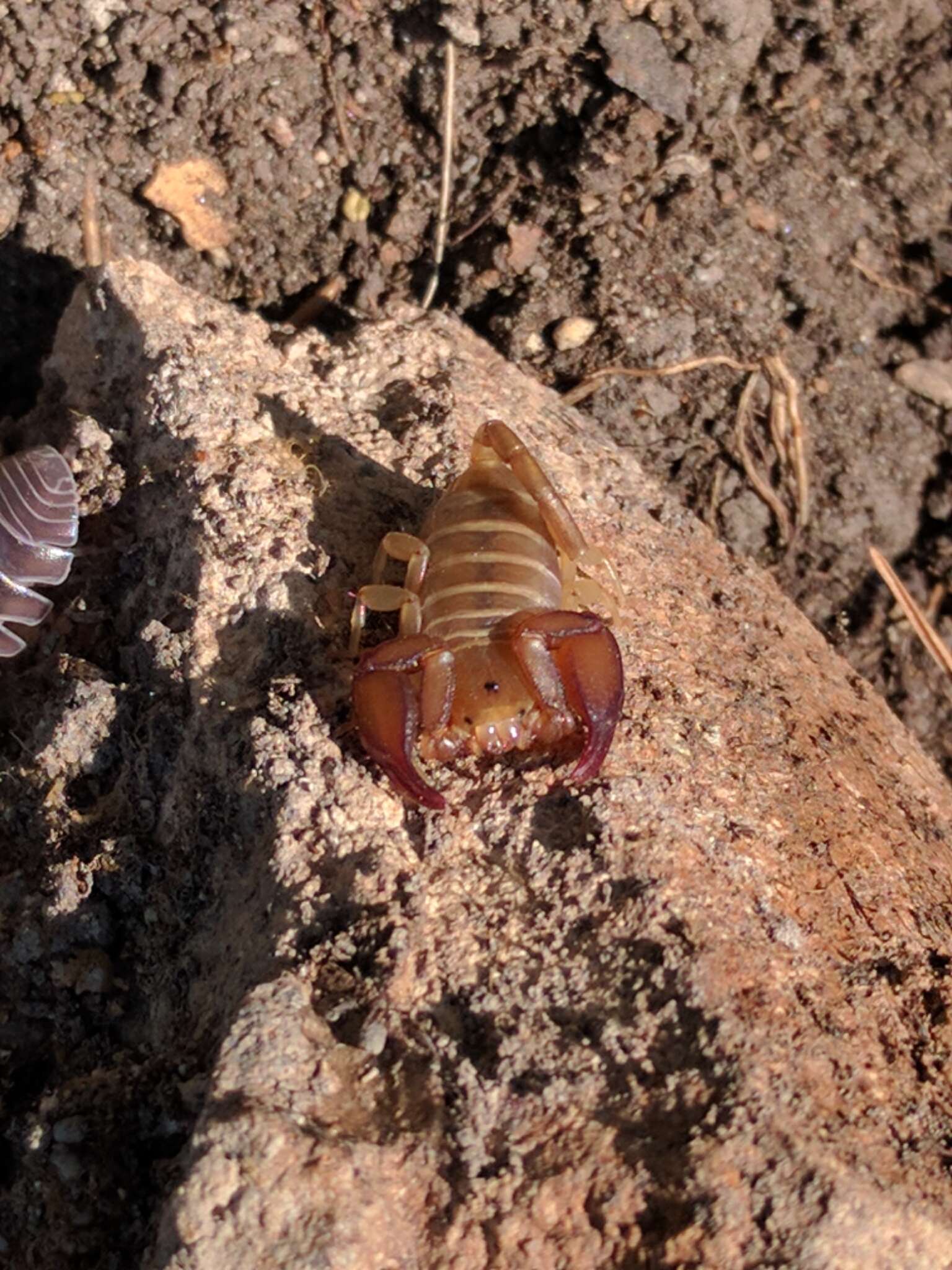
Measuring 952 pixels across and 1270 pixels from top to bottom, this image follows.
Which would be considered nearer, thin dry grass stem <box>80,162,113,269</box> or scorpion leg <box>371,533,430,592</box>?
scorpion leg <box>371,533,430,592</box>

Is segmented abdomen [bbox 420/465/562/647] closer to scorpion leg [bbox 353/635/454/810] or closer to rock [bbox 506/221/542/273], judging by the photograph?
scorpion leg [bbox 353/635/454/810]

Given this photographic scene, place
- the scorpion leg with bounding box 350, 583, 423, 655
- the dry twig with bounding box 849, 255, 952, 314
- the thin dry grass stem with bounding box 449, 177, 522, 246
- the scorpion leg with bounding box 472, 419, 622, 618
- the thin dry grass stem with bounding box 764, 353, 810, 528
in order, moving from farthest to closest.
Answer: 1. the dry twig with bounding box 849, 255, 952, 314
2. the thin dry grass stem with bounding box 764, 353, 810, 528
3. the thin dry grass stem with bounding box 449, 177, 522, 246
4. the scorpion leg with bounding box 472, 419, 622, 618
5. the scorpion leg with bounding box 350, 583, 423, 655

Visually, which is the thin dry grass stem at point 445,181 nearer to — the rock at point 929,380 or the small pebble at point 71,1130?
the rock at point 929,380

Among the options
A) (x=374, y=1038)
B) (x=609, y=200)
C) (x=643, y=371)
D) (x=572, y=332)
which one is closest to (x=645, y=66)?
(x=609, y=200)

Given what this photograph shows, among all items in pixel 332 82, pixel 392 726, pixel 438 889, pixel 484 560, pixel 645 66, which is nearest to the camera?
pixel 438 889

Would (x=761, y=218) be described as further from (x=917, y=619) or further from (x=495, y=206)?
(x=917, y=619)

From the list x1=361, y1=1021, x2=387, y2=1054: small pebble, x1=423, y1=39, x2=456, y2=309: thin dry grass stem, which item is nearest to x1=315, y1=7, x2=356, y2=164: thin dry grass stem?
x1=423, y1=39, x2=456, y2=309: thin dry grass stem

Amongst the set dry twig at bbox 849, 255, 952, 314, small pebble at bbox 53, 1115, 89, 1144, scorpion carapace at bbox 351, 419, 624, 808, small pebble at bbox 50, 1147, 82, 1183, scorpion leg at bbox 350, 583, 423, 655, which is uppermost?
dry twig at bbox 849, 255, 952, 314
